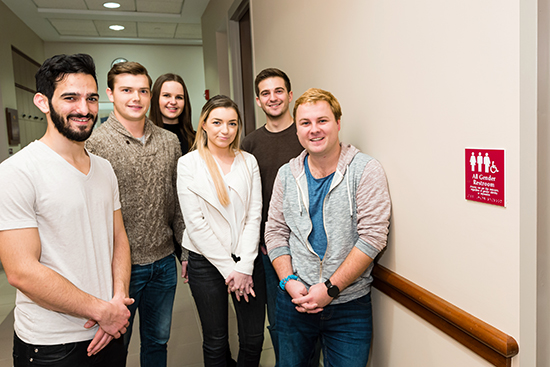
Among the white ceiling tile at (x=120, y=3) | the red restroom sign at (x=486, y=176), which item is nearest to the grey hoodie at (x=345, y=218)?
the red restroom sign at (x=486, y=176)

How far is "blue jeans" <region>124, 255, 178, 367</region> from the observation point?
1.89 metres

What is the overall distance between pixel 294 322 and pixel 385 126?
2.93 feet

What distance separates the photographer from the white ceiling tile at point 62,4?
544 cm

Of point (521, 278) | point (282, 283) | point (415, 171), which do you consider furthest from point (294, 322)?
point (521, 278)

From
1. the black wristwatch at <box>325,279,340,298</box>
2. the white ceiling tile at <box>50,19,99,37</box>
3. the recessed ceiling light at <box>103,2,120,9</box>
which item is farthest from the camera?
the white ceiling tile at <box>50,19,99,37</box>

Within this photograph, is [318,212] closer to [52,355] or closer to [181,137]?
[52,355]

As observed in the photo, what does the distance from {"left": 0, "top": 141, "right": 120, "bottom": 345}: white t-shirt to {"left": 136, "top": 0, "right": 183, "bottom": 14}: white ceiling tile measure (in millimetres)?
4911

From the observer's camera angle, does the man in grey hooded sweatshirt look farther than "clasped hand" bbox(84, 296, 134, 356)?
Yes

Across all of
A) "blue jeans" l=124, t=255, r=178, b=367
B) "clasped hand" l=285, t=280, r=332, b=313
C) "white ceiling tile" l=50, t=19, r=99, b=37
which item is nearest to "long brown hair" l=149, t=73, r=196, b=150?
"blue jeans" l=124, t=255, r=178, b=367

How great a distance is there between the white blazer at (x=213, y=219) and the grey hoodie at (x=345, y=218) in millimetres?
228

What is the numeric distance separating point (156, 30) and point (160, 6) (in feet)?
4.45

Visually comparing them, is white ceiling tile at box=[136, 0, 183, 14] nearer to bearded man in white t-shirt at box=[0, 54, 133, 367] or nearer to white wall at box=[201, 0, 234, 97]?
white wall at box=[201, 0, 234, 97]

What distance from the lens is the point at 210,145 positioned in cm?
192

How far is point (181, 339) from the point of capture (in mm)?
3016
